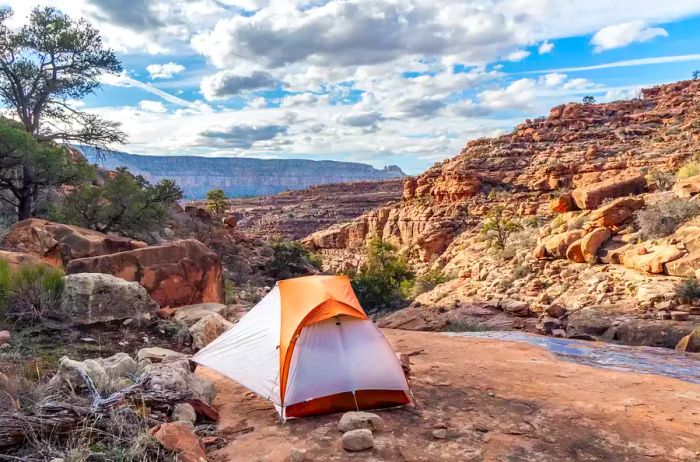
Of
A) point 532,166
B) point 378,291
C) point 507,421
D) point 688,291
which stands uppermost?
point 532,166

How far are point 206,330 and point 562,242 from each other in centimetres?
1414

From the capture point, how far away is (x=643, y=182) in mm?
21625

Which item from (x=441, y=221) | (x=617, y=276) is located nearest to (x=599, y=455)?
(x=617, y=276)

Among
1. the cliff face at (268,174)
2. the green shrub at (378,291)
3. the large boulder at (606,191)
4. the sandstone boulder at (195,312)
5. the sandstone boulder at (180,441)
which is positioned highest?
the cliff face at (268,174)

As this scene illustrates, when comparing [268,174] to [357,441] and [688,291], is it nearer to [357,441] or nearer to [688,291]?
[688,291]

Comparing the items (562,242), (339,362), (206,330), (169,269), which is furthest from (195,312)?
(562,242)

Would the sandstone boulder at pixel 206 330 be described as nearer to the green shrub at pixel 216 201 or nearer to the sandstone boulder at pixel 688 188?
the sandstone boulder at pixel 688 188

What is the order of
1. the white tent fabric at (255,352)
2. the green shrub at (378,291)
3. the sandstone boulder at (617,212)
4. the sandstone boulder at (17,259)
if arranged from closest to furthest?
1. the white tent fabric at (255,352)
2. the sandstone boulder at (17,259)
3. the sandstone boulder at (617,212)
4. the green shrub at (378,291)

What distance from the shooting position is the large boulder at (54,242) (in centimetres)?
1091

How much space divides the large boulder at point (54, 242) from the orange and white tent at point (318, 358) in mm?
6612

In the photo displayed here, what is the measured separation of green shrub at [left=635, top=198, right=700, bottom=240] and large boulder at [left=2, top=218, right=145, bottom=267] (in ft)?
50.9

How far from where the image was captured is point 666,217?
50.7 feet

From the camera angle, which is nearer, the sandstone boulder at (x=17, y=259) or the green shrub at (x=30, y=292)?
the green shrub at (x=30, y=292)

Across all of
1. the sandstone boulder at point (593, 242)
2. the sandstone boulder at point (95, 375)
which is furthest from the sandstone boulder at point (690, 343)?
the sandstone boulder at point (95, 375)
